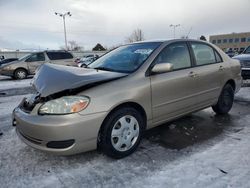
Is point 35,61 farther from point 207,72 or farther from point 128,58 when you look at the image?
point 207,72

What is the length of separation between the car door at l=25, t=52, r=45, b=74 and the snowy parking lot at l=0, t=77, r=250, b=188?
10514 mm

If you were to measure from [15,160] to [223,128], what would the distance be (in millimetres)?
3438

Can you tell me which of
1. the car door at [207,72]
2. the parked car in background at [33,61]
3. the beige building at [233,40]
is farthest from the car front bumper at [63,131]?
the beige building at [233,40]

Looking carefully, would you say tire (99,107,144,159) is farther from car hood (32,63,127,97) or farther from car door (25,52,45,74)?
car door (25,52,45,74)

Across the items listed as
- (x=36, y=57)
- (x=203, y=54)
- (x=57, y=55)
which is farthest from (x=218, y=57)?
(x=36, y=57)

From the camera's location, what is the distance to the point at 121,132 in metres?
3.17

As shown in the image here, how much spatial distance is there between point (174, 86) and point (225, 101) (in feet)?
6.38

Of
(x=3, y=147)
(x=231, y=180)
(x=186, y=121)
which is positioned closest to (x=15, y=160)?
(x=3, y=147)

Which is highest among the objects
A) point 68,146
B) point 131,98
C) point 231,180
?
point 131,98

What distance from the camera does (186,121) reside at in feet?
15.7

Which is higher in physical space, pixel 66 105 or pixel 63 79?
pixel 63 79

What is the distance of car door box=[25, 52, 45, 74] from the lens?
1403 centimetres

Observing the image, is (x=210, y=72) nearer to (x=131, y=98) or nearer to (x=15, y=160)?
(x=131, y=98)

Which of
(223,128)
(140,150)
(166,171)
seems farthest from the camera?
(223,128)
